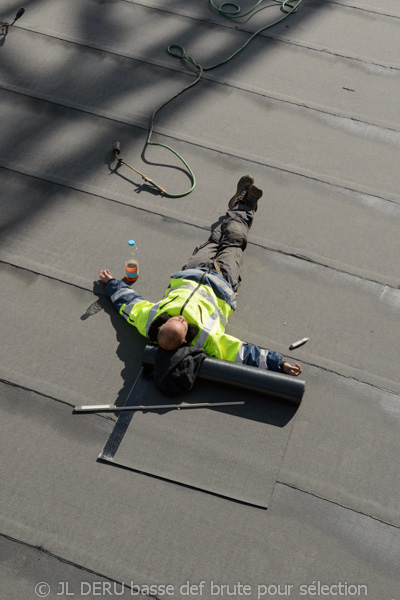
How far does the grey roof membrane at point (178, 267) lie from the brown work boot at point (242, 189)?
0.62 ft

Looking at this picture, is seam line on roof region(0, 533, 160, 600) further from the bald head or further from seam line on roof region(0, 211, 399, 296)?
seam line on roof region(0, 211, 399, 296)

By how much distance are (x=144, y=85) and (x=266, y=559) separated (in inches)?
185

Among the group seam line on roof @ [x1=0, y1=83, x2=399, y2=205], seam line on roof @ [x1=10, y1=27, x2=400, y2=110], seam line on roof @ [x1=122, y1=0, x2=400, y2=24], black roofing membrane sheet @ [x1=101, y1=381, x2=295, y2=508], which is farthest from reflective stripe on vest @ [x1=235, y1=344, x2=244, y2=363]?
seam line on roof @ [x1=122, y1=0, x2=400, y2=24]

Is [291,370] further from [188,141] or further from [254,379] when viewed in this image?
[188,141]

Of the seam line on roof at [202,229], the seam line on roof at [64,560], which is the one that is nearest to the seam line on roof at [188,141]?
the seam line on roof at [202,229]

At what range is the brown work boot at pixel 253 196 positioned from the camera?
5109 millimetres

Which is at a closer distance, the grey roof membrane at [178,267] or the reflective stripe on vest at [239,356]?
the grey roof membrane at [178,267]

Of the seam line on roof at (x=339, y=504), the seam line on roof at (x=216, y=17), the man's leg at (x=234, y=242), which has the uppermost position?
the seam line on roof at (x=216, y=17)

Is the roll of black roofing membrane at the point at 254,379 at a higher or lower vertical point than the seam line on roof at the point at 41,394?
higher

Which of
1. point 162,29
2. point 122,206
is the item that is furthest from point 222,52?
point 122,206

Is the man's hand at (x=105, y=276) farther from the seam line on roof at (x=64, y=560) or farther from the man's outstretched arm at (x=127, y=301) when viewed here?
the seam line on roof at (x=64, y=560)

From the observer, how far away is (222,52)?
671 cm

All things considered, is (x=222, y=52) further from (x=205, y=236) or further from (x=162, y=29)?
(x=205, y=236)

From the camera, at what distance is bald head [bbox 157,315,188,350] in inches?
159
